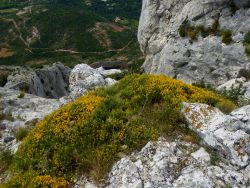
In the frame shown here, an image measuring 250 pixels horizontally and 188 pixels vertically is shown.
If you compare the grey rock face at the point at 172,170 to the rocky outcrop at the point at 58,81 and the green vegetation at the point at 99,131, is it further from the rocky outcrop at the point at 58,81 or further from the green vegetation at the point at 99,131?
the rocky outcrop at the point at 58,81

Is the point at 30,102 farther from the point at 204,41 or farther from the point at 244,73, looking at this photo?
the point at 244,73

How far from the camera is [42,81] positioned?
54406mm

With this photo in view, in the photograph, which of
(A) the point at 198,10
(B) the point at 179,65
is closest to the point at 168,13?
(A) the point at 198,10

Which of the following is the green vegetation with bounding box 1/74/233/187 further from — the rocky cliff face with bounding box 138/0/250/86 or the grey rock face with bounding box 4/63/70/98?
the grey rock face with bounding box 4/63/70/98

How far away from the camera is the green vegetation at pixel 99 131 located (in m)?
11.7

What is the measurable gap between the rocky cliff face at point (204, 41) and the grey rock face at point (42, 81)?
15.0 m

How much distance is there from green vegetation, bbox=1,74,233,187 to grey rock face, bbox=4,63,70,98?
32341 millimetres

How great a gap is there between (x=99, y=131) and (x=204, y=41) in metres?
24.0

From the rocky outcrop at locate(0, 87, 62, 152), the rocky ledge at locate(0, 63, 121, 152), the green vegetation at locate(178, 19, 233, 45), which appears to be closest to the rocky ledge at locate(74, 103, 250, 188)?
the rocky ledge at locate(0, 63, 121, 152)

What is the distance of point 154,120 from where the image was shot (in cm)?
1280

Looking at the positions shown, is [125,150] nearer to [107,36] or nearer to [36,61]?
[36,61]

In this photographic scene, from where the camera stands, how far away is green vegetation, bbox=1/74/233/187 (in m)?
11.7

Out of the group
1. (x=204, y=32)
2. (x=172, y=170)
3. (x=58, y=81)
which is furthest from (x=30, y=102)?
(x=58, y=81)

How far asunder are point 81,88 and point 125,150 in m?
14.4
